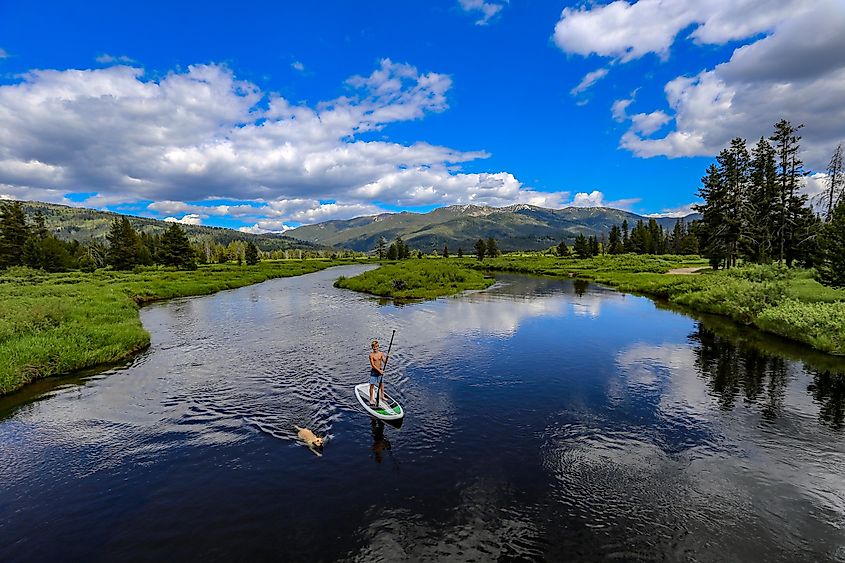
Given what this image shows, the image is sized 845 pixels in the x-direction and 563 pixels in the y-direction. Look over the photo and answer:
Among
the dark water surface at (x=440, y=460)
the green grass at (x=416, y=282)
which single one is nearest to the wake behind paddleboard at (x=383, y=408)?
the dark water surface at (x=440, y=460)

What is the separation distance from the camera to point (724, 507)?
44.8ft

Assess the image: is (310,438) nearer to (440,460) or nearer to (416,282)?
(440,460)

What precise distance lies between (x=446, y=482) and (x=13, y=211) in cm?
12973

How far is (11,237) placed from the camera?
310 ft

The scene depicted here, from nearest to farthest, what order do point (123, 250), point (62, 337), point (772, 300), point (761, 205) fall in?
point (62, 337) < point (772, 300) < point (761, 205) < point (123, 250)

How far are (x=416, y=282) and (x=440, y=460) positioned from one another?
194 ft

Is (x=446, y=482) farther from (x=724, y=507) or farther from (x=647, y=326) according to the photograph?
(x=647, y=326)

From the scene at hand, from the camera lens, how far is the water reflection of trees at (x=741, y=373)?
2286 cm

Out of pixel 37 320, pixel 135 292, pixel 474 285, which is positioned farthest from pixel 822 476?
pixel 135 292

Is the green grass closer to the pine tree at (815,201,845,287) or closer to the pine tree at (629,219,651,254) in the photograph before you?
the pine tree at (815,201,845,287)

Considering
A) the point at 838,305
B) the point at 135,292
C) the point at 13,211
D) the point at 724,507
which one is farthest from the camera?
the point at 13,211

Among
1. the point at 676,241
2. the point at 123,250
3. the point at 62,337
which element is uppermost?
the point at 676,241

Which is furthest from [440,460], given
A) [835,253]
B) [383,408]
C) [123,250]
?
[123,250]

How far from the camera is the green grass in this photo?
69.3 metres
